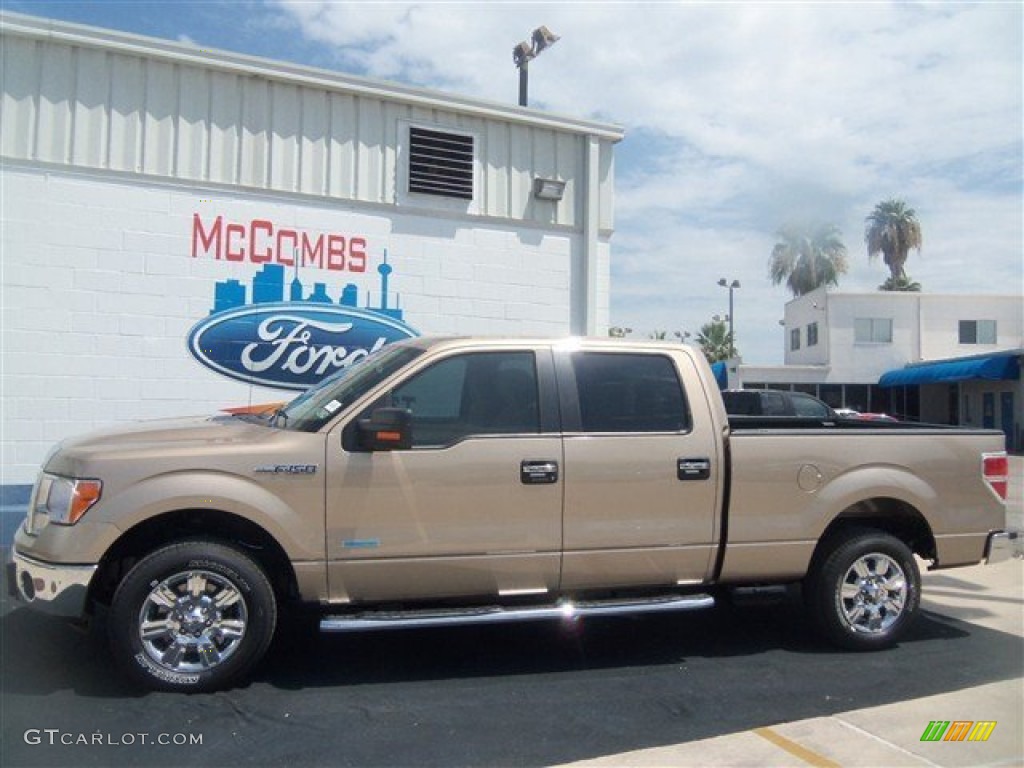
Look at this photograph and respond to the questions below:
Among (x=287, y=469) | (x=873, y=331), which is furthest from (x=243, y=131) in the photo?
(x=873, y=331)

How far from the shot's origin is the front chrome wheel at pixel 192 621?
4527mm

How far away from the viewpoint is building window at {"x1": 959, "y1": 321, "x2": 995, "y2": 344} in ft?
124

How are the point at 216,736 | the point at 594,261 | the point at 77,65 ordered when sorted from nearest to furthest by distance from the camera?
1. the point at 216,736
2. the point at 77,65
3. the point at 594,261

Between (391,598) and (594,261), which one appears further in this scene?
(594,261)

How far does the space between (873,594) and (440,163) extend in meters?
6.81

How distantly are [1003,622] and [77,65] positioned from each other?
954cm

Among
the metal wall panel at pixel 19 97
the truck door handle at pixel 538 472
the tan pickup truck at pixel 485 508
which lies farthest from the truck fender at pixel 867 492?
the metal wall panel at pixel 19 97

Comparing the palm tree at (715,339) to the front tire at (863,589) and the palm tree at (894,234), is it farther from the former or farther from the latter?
the front tire at (863,589)

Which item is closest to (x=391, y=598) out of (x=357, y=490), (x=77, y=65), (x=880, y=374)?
(x=357, y=490)

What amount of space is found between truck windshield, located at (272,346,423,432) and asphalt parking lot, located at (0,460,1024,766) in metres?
1.43

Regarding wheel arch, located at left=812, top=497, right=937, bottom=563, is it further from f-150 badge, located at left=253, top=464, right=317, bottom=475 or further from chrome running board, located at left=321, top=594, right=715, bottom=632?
f-150 badge, located at left=253, top=464, right=317, bottom=475

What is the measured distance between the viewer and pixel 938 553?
5.79m

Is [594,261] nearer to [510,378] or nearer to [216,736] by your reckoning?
[510,378]

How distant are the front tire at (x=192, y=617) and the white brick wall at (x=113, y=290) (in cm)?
488
